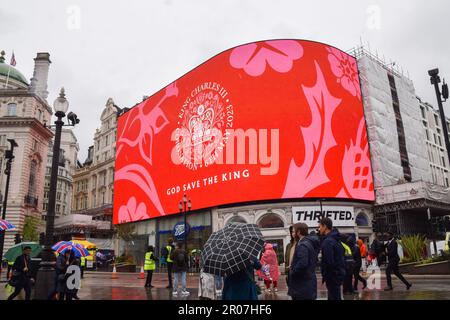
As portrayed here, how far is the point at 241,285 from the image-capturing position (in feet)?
17.5

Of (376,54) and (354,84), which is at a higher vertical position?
(376,54)

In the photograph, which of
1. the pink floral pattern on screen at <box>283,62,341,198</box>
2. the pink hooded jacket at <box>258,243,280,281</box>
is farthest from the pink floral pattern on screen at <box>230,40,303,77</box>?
the pink hooded jacket at <box>258,243,280,281</box>

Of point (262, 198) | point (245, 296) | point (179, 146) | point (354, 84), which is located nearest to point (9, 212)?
point (179, 146)

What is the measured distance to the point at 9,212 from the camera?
43.8 metres

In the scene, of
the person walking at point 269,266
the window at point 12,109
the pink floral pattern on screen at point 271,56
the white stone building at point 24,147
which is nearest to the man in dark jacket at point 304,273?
the person walking at point 269,266

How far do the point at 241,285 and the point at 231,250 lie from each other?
2.21 ft

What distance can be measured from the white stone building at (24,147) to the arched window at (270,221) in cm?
2823

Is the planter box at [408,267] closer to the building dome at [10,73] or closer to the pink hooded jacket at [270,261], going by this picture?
the pink hooded jacket at [270,261]

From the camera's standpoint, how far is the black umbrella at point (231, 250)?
16.1ft

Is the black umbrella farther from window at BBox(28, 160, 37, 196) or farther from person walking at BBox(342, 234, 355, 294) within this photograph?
window at BBox(28, 160, 37, 196)

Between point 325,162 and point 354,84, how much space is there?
33.4 feet

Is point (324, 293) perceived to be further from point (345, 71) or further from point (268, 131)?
point (345, 71)

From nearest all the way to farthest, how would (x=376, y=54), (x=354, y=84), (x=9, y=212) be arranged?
(x=354, y=84), (x=9, y=212), (x=376, y=54)
